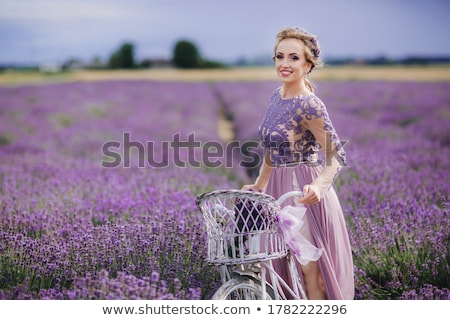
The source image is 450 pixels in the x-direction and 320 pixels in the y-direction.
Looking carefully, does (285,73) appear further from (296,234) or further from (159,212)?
(159,212)

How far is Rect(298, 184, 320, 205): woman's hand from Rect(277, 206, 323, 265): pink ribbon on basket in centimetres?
6

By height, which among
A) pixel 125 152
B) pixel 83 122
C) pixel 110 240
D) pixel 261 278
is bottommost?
pixel 261 278

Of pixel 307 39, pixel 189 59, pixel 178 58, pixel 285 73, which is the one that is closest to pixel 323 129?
pixel 285 73

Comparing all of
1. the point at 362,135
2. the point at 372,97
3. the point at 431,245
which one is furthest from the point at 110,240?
the point at 372,97

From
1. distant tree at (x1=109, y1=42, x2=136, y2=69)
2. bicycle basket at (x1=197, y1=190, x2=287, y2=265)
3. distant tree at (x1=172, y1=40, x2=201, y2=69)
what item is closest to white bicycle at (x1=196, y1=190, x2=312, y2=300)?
bicycle basket at (x1=197, y1=190, x2=287, y2=265)

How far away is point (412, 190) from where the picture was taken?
155 inches

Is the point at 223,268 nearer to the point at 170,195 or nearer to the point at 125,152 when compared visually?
the point at 170,195

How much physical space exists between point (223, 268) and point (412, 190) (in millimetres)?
2039

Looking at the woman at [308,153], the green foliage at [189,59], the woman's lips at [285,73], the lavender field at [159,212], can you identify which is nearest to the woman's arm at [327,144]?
the woman at [308,153]

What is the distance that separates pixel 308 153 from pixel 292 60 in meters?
0.43

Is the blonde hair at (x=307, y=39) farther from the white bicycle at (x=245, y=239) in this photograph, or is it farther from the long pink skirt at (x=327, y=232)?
the white bicycle at (x=245, y=239)

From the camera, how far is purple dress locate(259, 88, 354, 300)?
8.17ft

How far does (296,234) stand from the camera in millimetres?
2379

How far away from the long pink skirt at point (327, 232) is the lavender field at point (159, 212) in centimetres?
37
